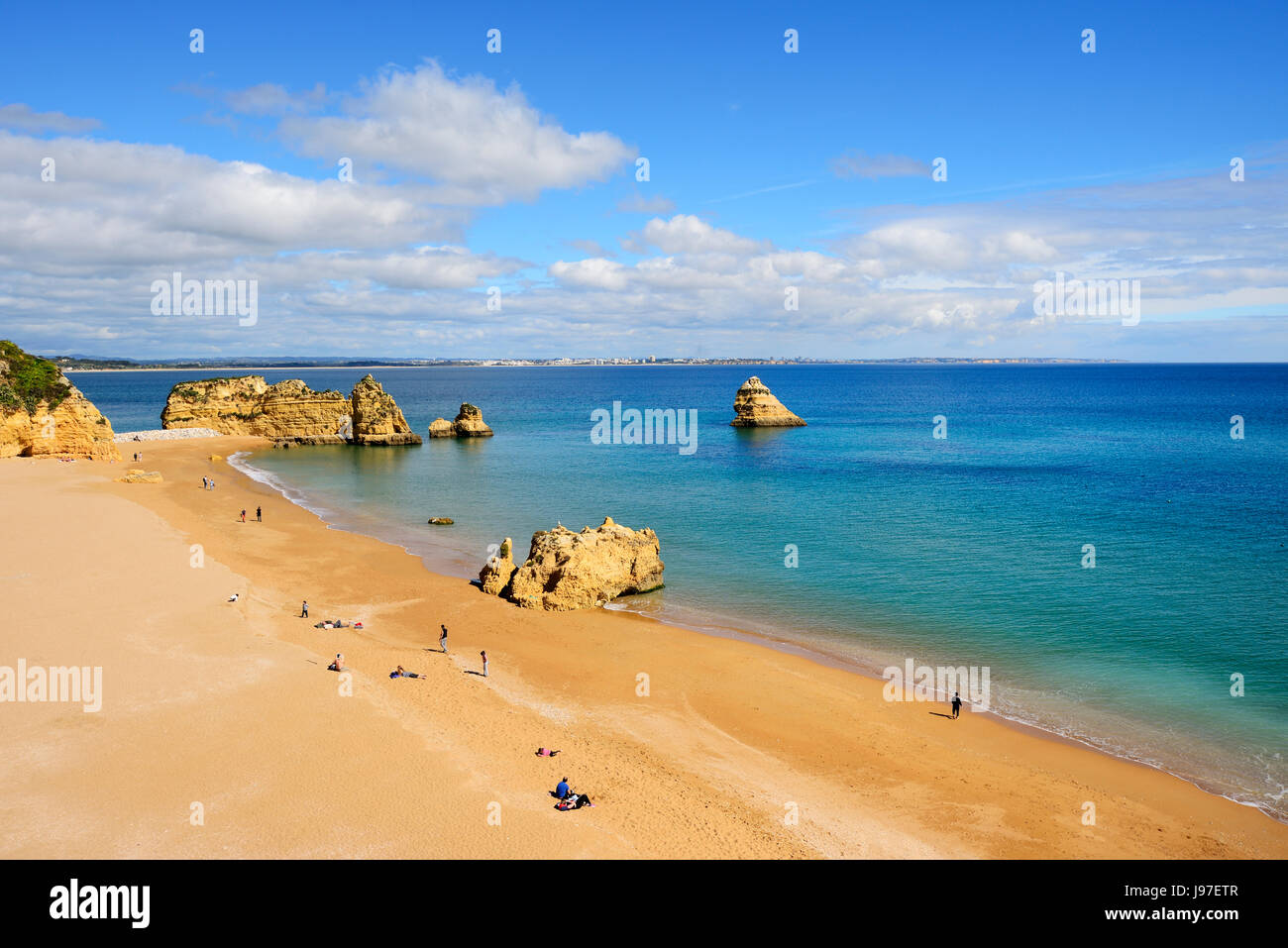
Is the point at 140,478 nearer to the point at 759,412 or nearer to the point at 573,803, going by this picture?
the point at 573,803

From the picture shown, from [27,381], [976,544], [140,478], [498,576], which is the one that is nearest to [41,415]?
[27,381]

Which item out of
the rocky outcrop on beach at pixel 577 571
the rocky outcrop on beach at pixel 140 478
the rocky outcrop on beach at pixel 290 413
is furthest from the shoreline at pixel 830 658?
the rocky outcrop on beach at pixel 290 413

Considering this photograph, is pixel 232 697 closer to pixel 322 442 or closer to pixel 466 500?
pixel 466 500

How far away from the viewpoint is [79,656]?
843 inches

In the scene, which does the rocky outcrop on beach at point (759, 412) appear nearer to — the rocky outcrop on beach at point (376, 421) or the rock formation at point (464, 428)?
the rock formation at point (464, 428)

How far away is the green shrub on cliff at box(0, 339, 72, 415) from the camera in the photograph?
57084 mm

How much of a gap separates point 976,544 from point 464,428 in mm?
68730

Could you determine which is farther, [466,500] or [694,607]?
[466,500]

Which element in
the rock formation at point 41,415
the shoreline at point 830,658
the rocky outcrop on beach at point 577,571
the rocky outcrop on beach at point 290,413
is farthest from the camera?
the rocky outcrop on beach at point 290,413

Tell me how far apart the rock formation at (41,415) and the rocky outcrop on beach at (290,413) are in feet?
80.8

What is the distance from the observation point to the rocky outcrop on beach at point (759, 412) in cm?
10175

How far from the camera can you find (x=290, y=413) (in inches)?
3541
